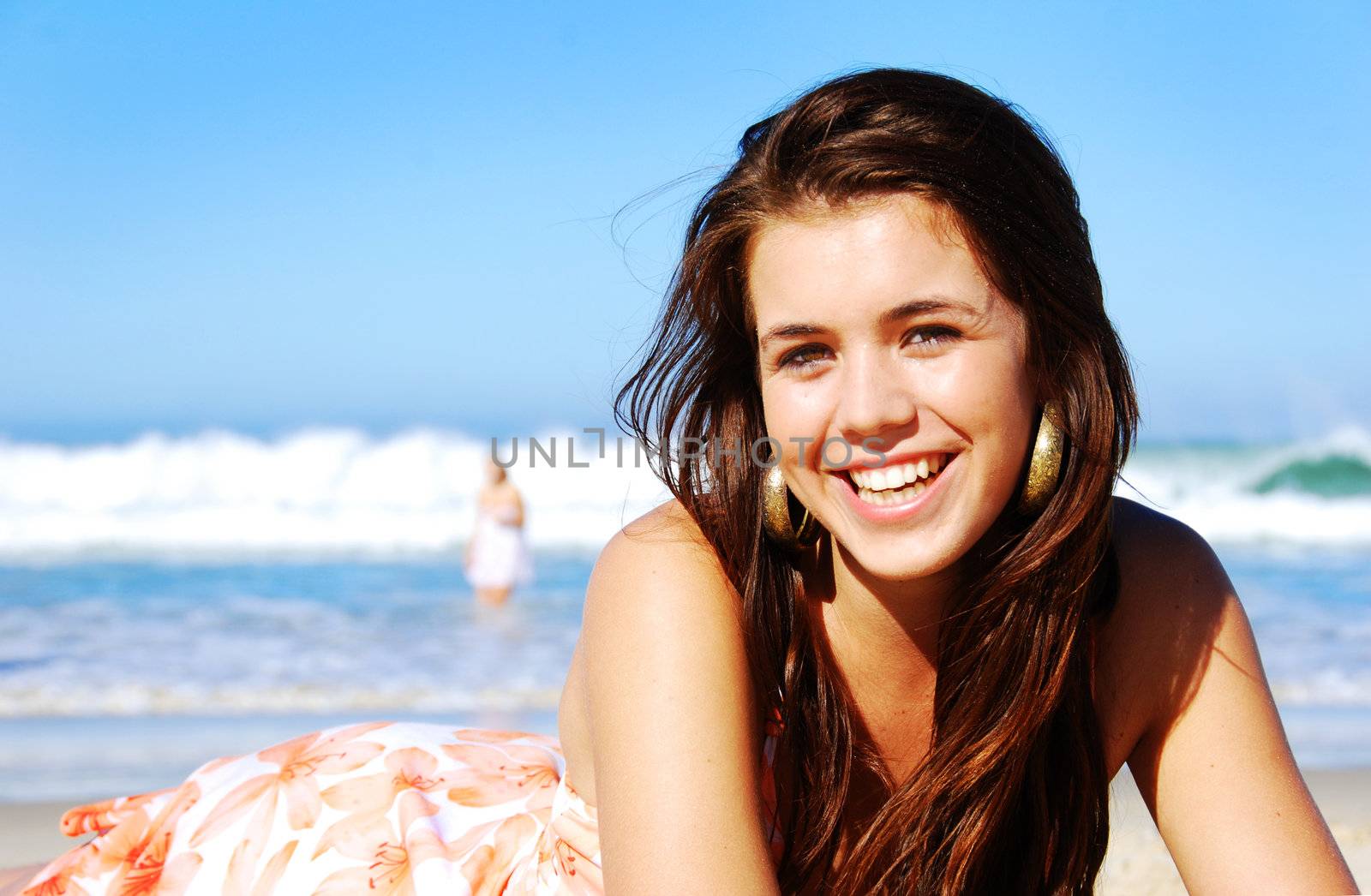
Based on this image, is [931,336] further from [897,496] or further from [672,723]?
[672,723]

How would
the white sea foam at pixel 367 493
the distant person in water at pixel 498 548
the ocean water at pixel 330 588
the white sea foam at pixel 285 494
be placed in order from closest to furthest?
the ocean water at pixel 330 588
the distant person in water at pixel 498 548
the white sea foam at pixel 285 494
the white sea foam at pixel 367 493

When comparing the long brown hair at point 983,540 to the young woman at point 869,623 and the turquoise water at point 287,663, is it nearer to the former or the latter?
the young woman at point 869,623

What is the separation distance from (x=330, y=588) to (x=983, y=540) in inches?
450

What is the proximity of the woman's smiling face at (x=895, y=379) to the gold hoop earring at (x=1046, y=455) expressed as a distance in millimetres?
29

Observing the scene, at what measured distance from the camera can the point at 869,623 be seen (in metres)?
2.35

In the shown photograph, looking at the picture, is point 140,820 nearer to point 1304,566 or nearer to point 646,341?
point 646,341

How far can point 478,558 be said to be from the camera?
11.2 meters

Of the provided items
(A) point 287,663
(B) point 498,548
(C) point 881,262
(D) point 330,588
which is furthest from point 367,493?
(C) point 881,262

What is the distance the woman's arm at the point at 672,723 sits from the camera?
6.33ft

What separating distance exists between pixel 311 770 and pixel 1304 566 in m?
14.7

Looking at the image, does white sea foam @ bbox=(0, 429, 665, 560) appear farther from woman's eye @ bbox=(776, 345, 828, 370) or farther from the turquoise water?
woman's eye @ bbox=(776, 345, 828, 370)

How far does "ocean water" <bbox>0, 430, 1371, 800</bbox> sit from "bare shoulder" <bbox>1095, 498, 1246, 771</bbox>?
0.47 metres

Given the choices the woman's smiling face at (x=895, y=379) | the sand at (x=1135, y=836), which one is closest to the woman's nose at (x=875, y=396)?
the woman's smiling face at (x=895, y=379)

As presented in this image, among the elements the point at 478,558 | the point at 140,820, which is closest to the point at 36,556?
the point at 478,558
